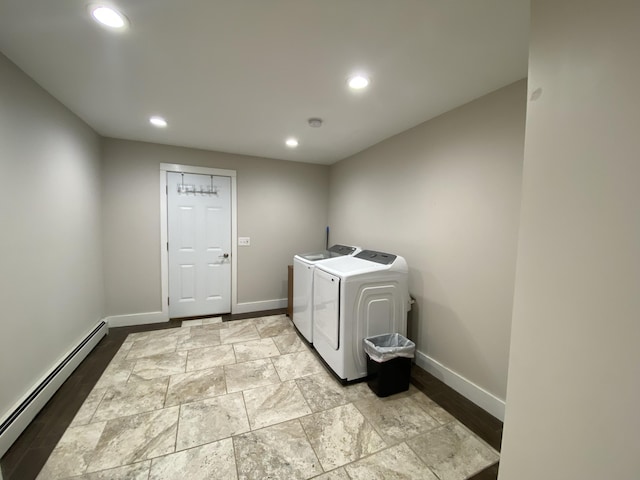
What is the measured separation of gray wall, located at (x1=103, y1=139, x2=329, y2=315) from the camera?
3254mm

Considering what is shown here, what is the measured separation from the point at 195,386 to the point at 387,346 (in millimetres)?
1743

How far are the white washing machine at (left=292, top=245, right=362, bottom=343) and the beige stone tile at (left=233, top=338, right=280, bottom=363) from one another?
41 cm

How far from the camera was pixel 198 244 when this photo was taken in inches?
145

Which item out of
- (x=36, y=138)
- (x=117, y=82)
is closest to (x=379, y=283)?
(x=117, y=82)

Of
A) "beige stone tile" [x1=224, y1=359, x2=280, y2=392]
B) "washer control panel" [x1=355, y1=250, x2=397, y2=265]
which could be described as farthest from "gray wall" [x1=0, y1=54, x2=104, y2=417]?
"washer control panel" [x1=355, y1=250, x2=397, y2=265]

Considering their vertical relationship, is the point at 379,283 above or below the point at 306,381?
above

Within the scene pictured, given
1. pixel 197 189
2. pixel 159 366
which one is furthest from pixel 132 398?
pixel 197 189

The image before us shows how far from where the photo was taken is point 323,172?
440 centimetres

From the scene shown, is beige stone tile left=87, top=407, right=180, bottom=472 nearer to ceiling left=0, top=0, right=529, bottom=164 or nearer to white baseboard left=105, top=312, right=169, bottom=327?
white baseboard left=105, top=312, right=169, bottom=327

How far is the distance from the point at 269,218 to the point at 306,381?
2492 millimetres

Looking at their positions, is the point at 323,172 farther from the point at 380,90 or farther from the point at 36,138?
the point at 36,138

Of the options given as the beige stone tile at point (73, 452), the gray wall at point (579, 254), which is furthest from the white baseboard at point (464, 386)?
the beige stone tile at point (73, 452)

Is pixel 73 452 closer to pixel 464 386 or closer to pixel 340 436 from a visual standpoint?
pixel 340 436

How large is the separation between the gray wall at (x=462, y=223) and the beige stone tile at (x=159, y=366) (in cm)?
242
